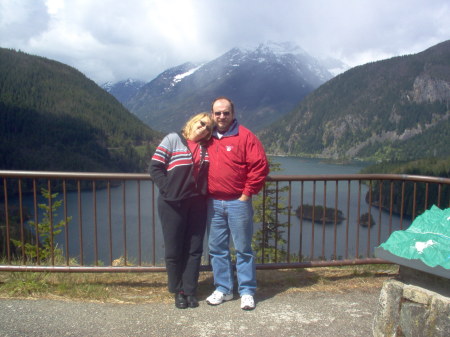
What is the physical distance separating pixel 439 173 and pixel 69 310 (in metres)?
73.4

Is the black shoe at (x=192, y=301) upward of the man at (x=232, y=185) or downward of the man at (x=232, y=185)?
downward

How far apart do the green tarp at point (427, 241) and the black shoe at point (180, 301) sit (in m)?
2.05

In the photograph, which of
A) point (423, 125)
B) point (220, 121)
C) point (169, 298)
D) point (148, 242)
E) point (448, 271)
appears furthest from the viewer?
point (423, 125)

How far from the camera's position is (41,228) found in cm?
1752

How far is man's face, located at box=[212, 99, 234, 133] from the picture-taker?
4.09 meters

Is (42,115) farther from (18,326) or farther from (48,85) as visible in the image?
(18,326)

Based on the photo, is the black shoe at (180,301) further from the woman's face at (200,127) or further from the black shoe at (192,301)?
the woman's face at (200,127)

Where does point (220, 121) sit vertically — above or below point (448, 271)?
above

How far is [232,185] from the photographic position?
408cm

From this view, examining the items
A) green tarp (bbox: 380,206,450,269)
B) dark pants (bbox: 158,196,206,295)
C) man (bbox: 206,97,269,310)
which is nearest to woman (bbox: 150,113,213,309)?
dark pants (bbox: 158,196,206,295)

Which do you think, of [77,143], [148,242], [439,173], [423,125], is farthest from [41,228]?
[423,125]

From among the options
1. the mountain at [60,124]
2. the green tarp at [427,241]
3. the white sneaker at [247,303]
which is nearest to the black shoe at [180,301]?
the white sneaker at [247,303]

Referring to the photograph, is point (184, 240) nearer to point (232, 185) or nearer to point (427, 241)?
point (232, 185)

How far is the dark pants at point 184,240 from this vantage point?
4.13 meters
